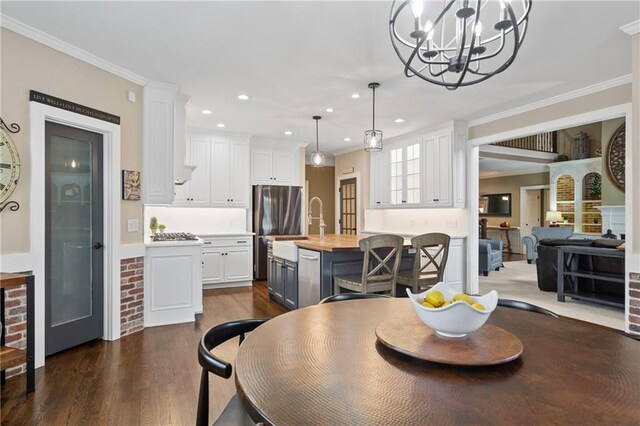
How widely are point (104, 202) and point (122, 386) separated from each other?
5.79ft

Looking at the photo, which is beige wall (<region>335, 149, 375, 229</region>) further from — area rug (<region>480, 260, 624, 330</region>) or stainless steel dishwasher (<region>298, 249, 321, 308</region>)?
stainless steel dishwasher (<region>298, 249, 321, 308</region>)

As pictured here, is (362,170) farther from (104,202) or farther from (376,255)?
(104,202)

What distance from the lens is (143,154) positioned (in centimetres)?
388

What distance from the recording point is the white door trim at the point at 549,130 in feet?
9.63

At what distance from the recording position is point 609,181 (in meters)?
8.27

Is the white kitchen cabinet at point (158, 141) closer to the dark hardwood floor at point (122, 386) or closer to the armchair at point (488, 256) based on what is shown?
the dark hardwood floor at point (122, 386)

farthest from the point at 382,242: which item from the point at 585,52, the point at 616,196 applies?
the point at 616,196

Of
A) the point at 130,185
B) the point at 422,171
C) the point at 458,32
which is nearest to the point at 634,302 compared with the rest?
the point at 458,32

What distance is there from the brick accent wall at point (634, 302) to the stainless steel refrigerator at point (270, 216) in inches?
195

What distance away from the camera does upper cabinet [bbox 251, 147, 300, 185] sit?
22.4 feet

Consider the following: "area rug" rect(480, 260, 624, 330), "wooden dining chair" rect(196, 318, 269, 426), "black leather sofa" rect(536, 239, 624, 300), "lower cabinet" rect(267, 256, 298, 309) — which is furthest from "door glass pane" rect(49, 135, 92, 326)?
"black leather sofa" rect(536, 239, 624, 300)

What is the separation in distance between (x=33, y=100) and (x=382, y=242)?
10.1 feet

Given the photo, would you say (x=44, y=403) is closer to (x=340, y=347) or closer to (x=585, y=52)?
(x=340, y=347)

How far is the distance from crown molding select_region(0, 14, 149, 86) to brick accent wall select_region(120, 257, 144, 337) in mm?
1858
